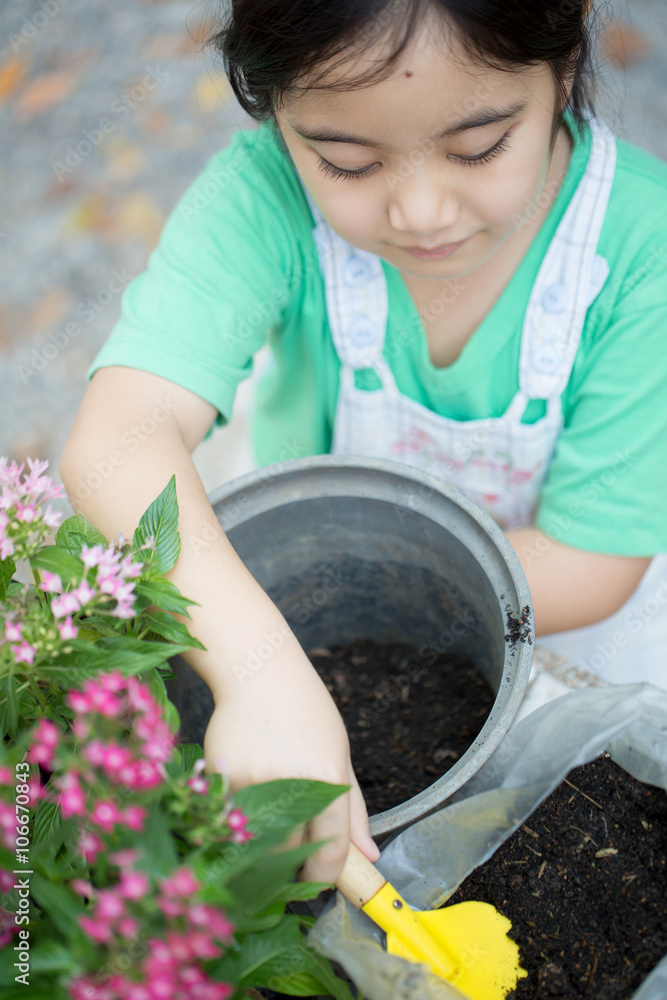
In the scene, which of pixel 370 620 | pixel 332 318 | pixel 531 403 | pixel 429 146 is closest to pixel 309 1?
pixel 429 146

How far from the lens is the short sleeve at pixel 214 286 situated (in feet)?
2.97

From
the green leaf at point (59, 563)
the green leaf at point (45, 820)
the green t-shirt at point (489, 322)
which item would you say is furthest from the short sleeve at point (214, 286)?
the green leaf at point (45, 820)

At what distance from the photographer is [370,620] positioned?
1050mm

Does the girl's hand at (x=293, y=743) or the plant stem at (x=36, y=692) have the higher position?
the plant stem at (x=36, y=692)

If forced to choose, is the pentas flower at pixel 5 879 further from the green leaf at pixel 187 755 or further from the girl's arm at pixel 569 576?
the girl's arm at pixel 569 576

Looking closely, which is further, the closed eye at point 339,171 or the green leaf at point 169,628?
the closed eye at point 339,171

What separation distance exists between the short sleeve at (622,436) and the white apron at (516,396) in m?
0.05

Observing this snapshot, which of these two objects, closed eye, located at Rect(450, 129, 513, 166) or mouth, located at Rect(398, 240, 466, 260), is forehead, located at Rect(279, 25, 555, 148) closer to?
closed eye, located at Rect(450, 129, 513, 166)

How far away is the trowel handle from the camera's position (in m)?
0.61

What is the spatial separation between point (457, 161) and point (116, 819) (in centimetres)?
60

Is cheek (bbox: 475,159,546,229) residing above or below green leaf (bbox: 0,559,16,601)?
above

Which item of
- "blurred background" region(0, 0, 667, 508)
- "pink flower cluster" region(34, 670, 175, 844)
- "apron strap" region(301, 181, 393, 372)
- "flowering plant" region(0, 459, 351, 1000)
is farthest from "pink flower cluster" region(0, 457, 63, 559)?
"blurred background" region(0, 0, 667, 508)

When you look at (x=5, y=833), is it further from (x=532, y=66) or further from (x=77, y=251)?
(x=77, y=251)

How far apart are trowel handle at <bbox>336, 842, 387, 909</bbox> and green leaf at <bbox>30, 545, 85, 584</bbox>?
308 millimetres
